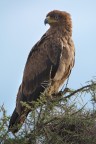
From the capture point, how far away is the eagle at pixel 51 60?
9.56 m

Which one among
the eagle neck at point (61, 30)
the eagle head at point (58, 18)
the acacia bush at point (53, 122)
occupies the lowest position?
the acacia bush at point (53, 122)

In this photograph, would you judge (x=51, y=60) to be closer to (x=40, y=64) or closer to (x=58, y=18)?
(x=40, y=64)

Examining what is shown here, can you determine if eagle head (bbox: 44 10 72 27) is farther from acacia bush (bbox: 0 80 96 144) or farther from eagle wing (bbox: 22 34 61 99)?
acacia bush (bbox: 0 80 96 144)

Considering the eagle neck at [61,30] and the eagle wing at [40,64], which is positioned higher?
the eagle neck at [61,30]

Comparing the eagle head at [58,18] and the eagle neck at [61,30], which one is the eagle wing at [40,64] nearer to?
the eagle neck at [61,30]

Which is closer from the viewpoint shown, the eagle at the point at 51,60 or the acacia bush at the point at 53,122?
the acacia bush at the point at 53,122

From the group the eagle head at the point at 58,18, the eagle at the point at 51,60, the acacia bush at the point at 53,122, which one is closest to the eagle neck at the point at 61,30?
the eagle at the point at 51,60

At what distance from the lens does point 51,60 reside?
992 cm

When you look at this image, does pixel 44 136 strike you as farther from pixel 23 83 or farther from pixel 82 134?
pixel 23 83

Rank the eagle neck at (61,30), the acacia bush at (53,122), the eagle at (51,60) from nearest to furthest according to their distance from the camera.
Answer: the acacia bush at (53,122) < the eagle at (51,60) < the eagle neck at (61,30)

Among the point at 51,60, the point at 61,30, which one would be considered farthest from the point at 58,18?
the point at 51,60

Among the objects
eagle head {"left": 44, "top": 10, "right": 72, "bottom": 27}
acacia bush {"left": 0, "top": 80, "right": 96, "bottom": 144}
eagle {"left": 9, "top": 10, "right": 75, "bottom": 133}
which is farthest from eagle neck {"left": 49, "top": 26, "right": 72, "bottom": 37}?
acacia bush {"left": 0, "top": 80, "right": 96, "bottom": 144}

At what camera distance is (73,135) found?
758 centimetres

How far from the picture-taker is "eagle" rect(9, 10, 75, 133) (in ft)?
31.4
